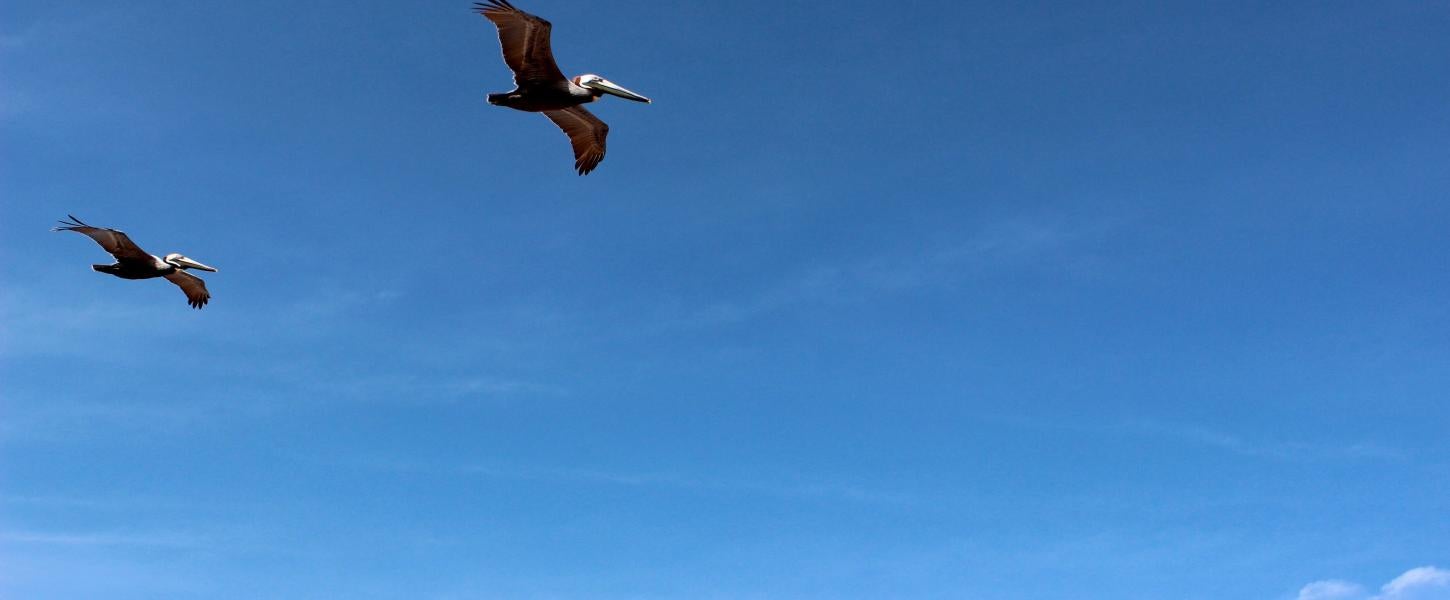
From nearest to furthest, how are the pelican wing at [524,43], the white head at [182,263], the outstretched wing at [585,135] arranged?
the pelican wing at [524,43] → the outstretched wing at [585,135] → the white head at [182,263]

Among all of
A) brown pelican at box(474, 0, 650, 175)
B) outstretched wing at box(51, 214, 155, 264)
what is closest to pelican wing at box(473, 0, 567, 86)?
brown pelican at box(474, 0, 650, 175)

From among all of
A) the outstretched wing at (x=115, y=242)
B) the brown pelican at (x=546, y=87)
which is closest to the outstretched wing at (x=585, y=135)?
the brown pelican at (x=546, y=87)

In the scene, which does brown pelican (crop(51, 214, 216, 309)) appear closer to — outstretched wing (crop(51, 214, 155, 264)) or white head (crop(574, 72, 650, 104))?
outstretched wing (crop(51, 214, 155, 264))

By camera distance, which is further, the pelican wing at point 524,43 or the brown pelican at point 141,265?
the brown pelican at point 141,265

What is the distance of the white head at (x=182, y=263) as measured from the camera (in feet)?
132

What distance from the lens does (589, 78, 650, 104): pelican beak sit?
34156mm

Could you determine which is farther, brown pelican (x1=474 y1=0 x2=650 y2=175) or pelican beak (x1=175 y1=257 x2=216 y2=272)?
pelican beak (x1=175 y1=257 x2=216 y2=272)

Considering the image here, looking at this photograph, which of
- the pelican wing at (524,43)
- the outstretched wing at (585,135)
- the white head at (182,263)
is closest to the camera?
the pelican wing at (524,43)

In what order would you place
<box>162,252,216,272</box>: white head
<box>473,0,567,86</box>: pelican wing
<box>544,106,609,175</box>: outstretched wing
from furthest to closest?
<box>162,252,216,272</box>: white head, <box>544,106,609,175</box>: outstretched wing, <box>473,0,567,86</box>: pelican wing

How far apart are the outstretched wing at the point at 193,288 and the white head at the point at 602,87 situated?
1779 centimetres

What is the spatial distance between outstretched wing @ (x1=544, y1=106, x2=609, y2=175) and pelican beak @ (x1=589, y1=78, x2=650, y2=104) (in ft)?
3.41

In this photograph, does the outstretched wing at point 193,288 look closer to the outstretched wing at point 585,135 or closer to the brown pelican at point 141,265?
the brown pelican at point 141,265

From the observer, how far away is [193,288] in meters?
43.4

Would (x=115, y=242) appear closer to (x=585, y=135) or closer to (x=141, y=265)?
(x=141, y=265)
